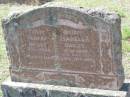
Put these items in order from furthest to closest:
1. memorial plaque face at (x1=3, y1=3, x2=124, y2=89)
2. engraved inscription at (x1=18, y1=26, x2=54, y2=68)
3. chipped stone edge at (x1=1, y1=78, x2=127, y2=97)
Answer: engraved inscription at (x1=18, y1=26, x2=54, y2=68) → chipped stone edge at (x1=1, y1=78, x2=127, y2=97) → memorial plaque face at (x1=3, y1=3, x2=124, y2=89)

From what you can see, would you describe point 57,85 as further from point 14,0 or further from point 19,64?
point 14,0

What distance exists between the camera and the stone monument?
15.0ft

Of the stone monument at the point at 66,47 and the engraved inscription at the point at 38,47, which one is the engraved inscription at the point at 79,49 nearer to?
the stone monument at the point at 66,47

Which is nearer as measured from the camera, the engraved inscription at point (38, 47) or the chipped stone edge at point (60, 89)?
the chipped stone edge at point (60, 89)

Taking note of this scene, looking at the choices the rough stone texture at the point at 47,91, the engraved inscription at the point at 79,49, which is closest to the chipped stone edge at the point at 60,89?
the rough stone texture at the point at 47,91

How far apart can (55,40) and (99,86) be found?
2.42 ft

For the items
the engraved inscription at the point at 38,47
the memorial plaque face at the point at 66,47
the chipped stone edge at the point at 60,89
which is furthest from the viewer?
the engraved inscription at the point at 38,47

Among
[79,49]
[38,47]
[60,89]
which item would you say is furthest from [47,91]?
[79,49]

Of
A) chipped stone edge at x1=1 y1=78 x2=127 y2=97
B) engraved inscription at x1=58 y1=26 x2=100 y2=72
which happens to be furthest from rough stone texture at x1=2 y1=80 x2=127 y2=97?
engraved inscription at x1=58 y1=26 x2=100 y2=72

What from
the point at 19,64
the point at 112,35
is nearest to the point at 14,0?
the point at 19,64

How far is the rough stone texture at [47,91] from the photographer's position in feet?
15.7

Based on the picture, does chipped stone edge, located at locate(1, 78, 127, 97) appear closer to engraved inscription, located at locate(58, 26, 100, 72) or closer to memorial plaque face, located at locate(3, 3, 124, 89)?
memorial plaque face, located at locate(3, 3, 124, 89)

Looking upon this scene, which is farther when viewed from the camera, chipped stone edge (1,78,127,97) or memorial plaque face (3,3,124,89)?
chipped stone edge (1,78,127,97)

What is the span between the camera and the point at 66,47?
Answer: 482cm
